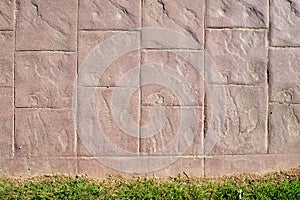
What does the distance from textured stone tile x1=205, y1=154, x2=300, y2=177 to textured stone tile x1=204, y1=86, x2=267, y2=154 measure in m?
0.06

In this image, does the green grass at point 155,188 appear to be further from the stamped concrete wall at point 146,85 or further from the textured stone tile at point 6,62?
the textured stone tile at point 6,62

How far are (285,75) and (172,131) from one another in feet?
3.79

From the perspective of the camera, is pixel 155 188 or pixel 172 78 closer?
pixel 155 188

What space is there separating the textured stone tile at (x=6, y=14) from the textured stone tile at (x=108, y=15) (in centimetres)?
63

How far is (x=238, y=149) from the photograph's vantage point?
405 centimetres

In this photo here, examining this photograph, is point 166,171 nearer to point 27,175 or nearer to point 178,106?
point 178,106

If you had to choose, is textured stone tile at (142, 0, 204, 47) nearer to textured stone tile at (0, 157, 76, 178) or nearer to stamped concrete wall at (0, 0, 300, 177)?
stamped concrete wall at (0, 0, 300, 177)

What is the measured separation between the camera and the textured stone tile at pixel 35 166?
401 cm

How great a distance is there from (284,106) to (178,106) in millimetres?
978

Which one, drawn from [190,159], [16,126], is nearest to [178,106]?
[190,159]

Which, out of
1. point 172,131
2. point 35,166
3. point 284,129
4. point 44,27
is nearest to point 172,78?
point 172,131

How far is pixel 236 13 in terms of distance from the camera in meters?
4.04

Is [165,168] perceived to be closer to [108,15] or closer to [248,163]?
[248,163]

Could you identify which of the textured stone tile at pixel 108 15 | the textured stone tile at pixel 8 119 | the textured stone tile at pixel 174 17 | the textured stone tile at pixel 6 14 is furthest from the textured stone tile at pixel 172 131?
the textured stone tile at pixel 6 14
